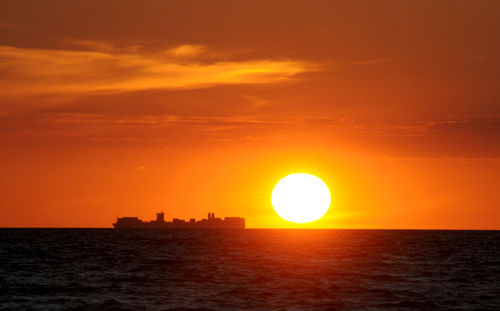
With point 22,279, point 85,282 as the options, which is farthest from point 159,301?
point 22,279

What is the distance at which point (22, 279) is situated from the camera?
247 ft

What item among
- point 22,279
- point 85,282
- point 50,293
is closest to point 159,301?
point 50,293

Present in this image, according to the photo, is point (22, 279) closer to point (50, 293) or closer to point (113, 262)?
point (50, 293)

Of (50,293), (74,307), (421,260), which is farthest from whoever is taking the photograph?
(421,260)

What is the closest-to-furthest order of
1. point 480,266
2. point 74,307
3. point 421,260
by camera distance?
1. point 74,307
2. point 480,266
3. point 421,260

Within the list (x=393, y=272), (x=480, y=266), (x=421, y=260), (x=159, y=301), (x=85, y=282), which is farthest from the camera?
(x=421, y=260)

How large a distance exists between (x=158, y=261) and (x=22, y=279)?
31870 millimetres

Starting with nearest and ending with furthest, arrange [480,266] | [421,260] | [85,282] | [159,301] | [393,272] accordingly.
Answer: [159,301] → [85,282] → [393,272] → [480,266] → [421,260]

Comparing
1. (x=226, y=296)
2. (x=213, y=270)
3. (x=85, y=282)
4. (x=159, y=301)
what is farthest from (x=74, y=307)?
(x=213, y=270)

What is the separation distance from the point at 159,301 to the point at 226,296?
6.37 metres

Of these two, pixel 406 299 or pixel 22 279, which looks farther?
pixel 22 279

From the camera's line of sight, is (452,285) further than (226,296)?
Yes

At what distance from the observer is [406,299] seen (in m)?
61.3

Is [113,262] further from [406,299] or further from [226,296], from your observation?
[406,299]
